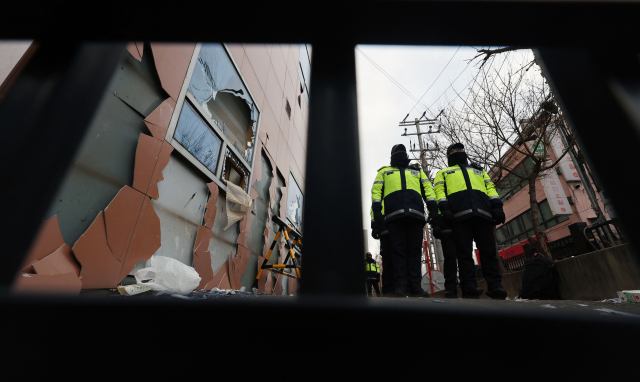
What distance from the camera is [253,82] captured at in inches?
229

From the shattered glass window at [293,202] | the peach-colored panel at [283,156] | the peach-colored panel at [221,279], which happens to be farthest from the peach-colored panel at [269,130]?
the peach-colored panel at [221,279]

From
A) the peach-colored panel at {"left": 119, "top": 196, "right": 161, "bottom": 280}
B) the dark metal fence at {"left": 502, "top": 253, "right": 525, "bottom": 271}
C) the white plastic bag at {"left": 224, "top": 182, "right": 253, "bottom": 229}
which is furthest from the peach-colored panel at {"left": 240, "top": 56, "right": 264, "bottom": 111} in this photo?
the dark metal fence at {"left": 502, "top": 253, "right": 525, "bottom": 271}

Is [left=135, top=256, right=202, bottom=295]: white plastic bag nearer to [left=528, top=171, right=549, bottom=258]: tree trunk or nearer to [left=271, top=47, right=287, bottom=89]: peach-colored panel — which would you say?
[left=271, top=47, right=287, bottom=89]: peach-colored panel

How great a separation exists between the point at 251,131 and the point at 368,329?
19.2 feet

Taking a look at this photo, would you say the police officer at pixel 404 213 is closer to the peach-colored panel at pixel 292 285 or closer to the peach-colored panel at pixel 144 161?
the peach-colored panel at pixel 144 161

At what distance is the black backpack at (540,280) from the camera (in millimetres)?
4250

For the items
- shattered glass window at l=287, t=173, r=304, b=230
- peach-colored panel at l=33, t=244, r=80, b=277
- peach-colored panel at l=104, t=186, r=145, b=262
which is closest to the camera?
peach-colored panel at l=33, t=244, r=80, b=277

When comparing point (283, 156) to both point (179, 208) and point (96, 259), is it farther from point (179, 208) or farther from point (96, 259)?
point (96, 259)

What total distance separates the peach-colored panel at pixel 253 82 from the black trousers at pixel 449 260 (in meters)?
4.78

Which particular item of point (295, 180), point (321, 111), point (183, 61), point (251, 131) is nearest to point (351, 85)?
point (321, 111)

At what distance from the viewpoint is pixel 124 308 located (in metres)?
0.35

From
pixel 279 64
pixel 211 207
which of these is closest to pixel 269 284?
pixel 211 207

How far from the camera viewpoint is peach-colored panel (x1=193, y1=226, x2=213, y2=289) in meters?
3.48

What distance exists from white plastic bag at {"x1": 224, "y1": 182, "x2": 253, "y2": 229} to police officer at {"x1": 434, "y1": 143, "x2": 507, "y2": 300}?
3210mm
